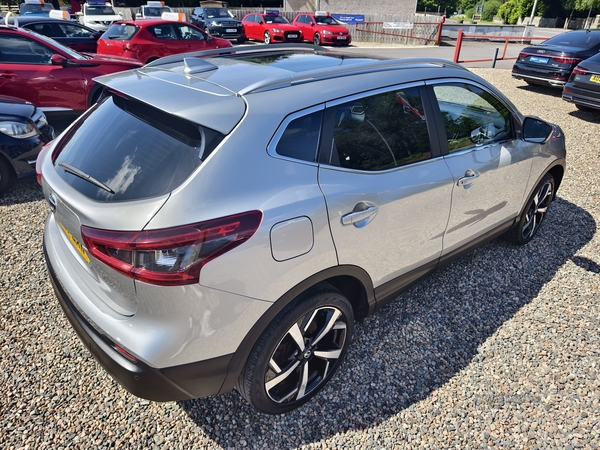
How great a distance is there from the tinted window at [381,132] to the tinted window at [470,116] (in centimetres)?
27

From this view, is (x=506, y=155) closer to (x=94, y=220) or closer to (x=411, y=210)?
(x=411, y=210)

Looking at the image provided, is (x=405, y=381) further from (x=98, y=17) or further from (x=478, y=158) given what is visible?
(x=98, y=17)

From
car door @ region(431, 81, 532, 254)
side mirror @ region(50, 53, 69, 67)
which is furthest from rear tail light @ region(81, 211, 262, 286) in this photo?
side mirror @ region(50, 53, 69, 67)

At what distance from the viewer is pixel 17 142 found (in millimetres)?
4555

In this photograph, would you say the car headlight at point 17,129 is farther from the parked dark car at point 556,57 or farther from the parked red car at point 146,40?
the parked dark car at point 556,57

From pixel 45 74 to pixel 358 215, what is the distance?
Result: 20.5 ft

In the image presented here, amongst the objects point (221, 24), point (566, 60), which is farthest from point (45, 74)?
point (221, 24)

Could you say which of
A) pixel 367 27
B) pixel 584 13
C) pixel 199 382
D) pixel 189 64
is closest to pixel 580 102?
pixel 189 64

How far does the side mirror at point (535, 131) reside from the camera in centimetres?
335

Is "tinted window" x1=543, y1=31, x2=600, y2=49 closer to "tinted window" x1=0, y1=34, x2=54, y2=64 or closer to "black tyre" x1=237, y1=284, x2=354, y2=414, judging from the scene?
"black tyre" x1=237, y1=284, x2=354, y2=414

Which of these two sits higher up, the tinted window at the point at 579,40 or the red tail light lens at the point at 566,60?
the tinted window at the point at 579,40

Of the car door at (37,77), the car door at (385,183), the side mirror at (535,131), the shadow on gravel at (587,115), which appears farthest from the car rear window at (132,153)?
the shadow on gravel at (587,115)

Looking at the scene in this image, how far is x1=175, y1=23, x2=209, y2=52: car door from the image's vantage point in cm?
1190

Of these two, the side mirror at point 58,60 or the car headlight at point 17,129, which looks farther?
the side mirror at point 58,60
